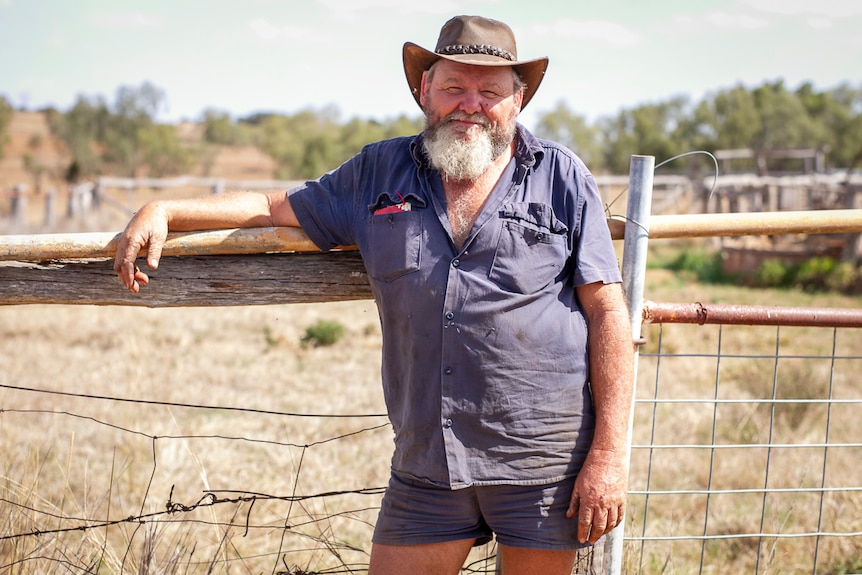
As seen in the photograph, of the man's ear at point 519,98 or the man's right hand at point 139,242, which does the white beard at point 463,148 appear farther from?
the man's right hand at point 139,242

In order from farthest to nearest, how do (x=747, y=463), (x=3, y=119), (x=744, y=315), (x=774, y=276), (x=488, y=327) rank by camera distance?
(x=3, y=119), (x=774, y=276), (x=747, y=463), (x=744, y=315), (x=488, y=327)

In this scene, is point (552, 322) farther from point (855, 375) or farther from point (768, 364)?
point (855, 375)

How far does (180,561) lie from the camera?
102 inches

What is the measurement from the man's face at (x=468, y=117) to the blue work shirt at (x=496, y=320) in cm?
8

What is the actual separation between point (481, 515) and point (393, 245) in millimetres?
753

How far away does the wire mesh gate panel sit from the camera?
8.34ft

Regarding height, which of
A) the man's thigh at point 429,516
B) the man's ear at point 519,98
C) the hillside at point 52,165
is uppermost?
the hillside at point 52,165

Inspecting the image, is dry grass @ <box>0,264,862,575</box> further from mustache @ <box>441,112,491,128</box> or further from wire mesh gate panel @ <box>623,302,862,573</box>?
mustache @ <box>441,112,491,128</box>

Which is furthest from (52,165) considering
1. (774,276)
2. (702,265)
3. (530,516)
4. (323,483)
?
(530,516)

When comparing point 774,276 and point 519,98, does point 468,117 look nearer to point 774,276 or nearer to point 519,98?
point 519,98

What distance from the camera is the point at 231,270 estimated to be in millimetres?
2256

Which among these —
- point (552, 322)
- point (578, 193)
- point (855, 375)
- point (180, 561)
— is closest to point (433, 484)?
point (552, 322)

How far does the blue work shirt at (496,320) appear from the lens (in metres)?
1.96

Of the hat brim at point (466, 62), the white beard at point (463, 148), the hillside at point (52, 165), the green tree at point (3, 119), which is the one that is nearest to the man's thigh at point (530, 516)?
the white beard at point (463, 148)
